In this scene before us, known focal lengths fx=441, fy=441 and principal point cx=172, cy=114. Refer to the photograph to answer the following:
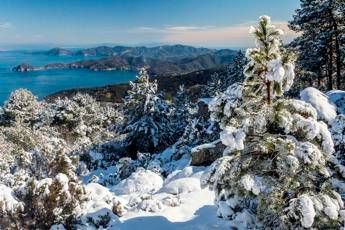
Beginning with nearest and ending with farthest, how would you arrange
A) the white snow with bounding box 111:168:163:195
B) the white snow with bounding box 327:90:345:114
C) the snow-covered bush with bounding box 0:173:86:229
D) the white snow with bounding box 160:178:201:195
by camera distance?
1. the snow-covered bush with bounding box 0:173:86:229
2. the white snow with bounding box 160:178:201:195
3. the white snow with bounding box 111:168:163:195
4. the white snow with bounding box 327:90:345:114

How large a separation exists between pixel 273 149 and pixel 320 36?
77.8 ft

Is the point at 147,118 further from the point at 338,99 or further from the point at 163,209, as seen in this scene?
the point at 163,209

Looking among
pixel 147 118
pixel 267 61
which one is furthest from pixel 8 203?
pixel 147 118

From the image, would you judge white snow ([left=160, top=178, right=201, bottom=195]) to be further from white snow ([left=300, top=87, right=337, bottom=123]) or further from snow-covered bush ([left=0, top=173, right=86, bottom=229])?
white snow ([left=300, top=87, right=337, bottom=123])

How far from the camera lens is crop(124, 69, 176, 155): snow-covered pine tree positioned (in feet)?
103

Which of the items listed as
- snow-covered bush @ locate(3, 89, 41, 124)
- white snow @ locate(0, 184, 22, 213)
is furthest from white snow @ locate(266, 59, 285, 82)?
snow-covered bush @ locate(3, 89, 41, 124)

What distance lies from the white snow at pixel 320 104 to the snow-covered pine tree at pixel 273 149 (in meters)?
4.19

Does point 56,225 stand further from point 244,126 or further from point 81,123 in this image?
point 81,123

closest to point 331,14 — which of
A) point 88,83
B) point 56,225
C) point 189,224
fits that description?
point 189,224

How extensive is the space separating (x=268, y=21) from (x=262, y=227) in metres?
3.61

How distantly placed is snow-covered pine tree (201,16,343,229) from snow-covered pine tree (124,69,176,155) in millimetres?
23355

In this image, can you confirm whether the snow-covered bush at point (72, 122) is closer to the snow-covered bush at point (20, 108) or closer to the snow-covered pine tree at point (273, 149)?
the snow-covered bush at point (20, 108)

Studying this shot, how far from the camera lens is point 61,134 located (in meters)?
40.9

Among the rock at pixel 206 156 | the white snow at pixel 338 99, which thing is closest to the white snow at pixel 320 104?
the white snow at pixel 338 99
